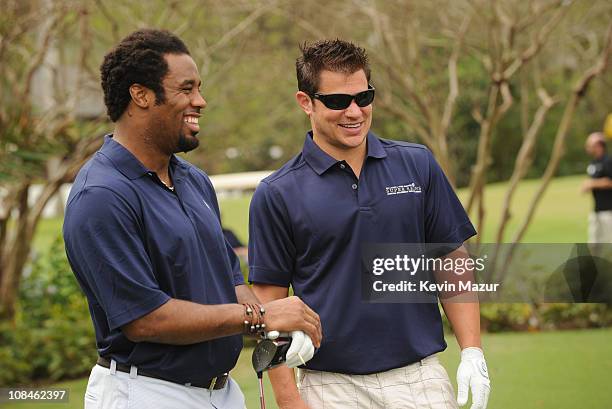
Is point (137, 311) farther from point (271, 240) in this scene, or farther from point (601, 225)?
point (601, 225)

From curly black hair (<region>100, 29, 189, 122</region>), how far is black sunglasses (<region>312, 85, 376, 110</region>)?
0.76m

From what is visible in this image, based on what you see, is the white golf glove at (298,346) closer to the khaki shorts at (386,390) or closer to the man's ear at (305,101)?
the khaki shorts at (386,390)

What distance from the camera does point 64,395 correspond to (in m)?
7.07

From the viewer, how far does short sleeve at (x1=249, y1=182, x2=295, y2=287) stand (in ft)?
11.9

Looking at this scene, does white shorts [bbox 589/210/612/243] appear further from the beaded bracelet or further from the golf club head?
the beaded bracelet

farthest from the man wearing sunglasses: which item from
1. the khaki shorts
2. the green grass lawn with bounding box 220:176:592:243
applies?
the green grass lawn with bounding box 220:176:592:243

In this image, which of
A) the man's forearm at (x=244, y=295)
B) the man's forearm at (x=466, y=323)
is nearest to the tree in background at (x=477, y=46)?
the man's forearm at (x=466, y=323)

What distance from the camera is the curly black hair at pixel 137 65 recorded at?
304cm

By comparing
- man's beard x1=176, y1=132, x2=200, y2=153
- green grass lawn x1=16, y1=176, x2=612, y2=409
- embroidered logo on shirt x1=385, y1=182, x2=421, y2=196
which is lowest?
green grass lawn x1=16, y1=176, x2=612, y2=409

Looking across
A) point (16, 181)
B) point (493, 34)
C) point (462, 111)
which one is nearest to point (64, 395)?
point (16, 181)

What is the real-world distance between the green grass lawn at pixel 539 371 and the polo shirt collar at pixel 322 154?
2.40 metres

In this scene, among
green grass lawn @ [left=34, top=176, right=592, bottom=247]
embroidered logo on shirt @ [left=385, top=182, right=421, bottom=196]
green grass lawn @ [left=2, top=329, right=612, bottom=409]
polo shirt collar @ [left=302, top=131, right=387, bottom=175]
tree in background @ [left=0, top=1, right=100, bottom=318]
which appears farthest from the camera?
green grass lawn @ [left=34, top=176, right=592, bottom=247]

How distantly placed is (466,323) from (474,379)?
220 mm

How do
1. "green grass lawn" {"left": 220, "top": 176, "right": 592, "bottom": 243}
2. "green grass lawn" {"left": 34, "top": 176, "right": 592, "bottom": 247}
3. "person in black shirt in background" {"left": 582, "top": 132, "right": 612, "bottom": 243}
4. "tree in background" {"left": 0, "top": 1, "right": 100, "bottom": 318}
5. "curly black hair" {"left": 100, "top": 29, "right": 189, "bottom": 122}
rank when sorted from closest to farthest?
"curly black hair" {"left": 100, "top": 29, "right": 189, "bottom": 122}, "tree in background" {"left": 0, "top": 1, "right": 100, "bottom": 318}, "person in black shirt in background" {"left": 582, "top": 132, "right": 612, "bottom": 243}, "green grass lawn" {"left": 220, "top": 176, "right": 592, "bottom": 243}, "green grass lawn" {"left": 34, "top": 176, "right": 592, "bottom": 247}
